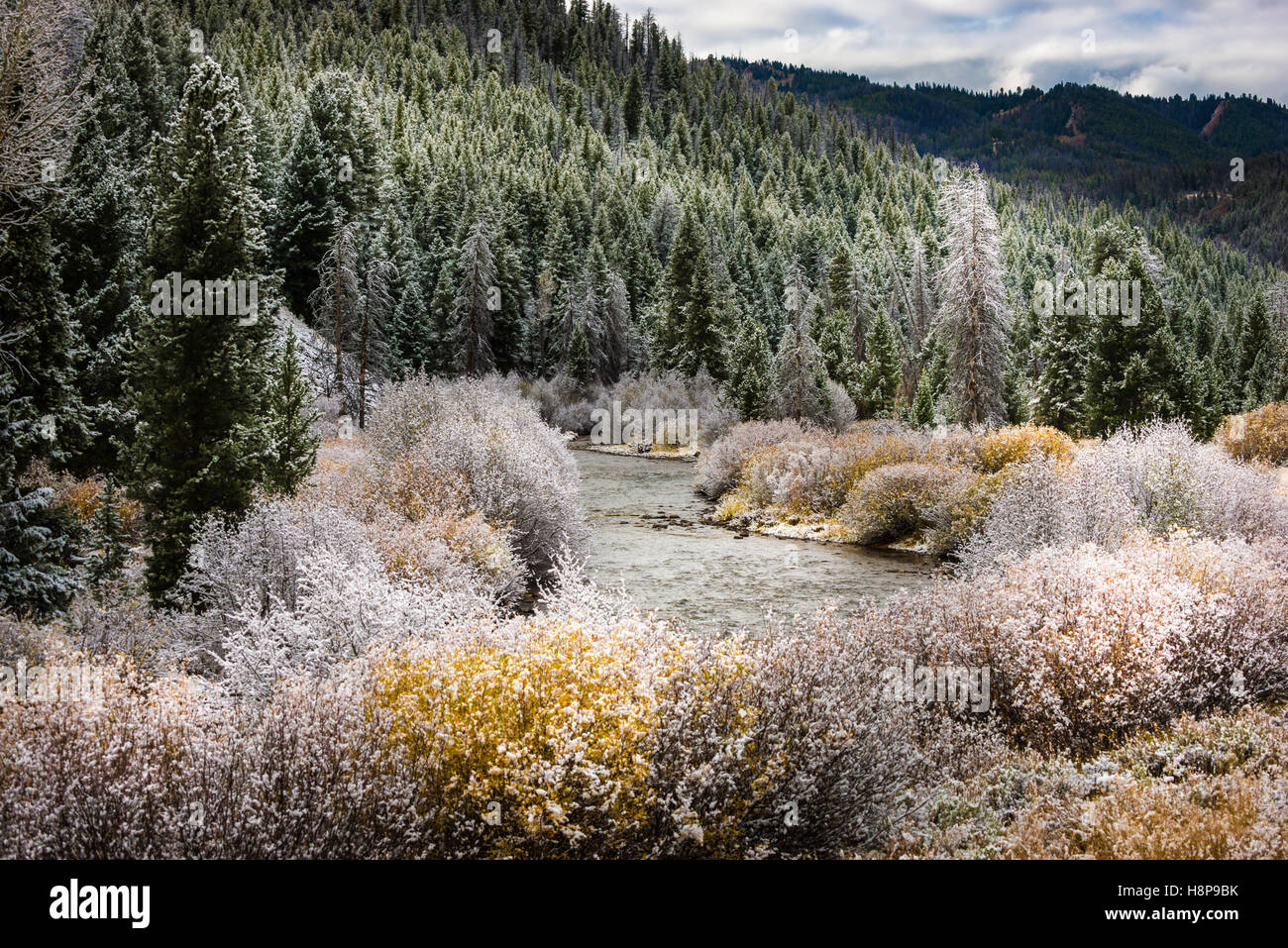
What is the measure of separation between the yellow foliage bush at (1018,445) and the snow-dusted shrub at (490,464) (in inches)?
542

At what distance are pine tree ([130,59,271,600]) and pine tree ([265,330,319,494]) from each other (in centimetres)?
232

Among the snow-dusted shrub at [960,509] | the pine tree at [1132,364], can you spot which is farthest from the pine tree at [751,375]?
the snow-dusted shrub at [960,509]

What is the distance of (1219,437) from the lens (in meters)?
35.1

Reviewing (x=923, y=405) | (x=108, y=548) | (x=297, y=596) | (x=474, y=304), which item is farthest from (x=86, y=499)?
(x=923, y=405)

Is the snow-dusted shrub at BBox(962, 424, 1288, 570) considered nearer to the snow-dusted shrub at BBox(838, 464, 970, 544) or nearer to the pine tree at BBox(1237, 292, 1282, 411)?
the snow-dusted shrub at BBox(838, 464, 970, 544)

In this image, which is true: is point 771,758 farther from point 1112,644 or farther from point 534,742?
point 1112,644

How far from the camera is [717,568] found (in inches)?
883

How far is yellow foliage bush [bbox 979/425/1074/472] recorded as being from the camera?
25.8m

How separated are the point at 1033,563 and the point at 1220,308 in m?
156

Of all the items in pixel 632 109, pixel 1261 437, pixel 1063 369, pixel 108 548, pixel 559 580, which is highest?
pixel 632 109

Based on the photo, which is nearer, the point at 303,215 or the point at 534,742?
the point at 534,742

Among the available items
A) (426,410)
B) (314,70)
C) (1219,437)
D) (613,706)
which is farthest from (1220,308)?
(613,706)

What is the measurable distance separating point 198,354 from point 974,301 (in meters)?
26.2
